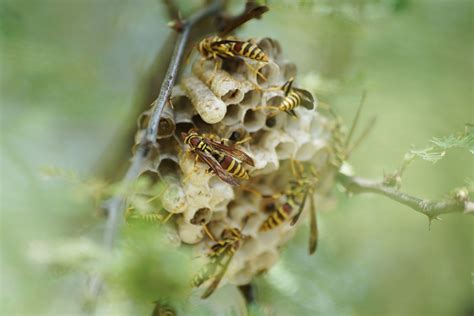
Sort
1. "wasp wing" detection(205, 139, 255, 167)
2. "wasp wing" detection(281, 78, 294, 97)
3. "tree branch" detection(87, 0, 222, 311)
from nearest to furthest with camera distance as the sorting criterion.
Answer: "tree branch" detection(87, 0, 222, 311)
"wasp wing" detection(205, 139, 255, 167)
"wasp wing" detection(281, 78, 294, 97)

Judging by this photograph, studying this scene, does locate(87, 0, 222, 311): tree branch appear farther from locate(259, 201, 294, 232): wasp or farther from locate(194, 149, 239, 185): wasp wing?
locate(259, 201, 294, 232): wasp

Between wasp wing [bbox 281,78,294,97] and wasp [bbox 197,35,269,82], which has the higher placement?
wasp [bbox 197,35,269,82]

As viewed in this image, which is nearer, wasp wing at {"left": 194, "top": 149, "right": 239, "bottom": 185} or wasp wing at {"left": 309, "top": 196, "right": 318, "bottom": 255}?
wasp wing at {"left": 194, "top": 149, "right": 239, "bottom": 185}

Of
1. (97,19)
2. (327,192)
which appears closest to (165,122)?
(327,192)

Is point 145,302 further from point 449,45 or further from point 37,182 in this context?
point 449,45

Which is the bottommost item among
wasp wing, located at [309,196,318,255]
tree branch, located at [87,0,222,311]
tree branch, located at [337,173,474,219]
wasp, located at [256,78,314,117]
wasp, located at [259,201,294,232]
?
wasp wing, located at [309,196,318,255]

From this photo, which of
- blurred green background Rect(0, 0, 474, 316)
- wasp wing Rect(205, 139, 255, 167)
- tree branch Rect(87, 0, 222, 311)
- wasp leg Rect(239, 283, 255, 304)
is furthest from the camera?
blurred green background Rect(0, 0, 474, 316)

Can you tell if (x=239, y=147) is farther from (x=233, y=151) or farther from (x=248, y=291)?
(x=248, y=291)

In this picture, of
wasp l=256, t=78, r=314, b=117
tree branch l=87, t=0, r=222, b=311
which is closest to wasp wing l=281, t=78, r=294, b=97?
wasp l=256, t=78, r=314, b=117
